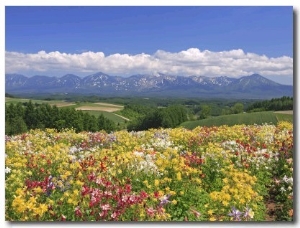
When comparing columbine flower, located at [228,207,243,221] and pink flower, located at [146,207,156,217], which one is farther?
columbine flower, located at [228,207,243,221]

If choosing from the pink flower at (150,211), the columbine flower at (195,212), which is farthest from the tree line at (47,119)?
the columbine flower at (195,212)

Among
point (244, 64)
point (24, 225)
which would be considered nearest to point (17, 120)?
point (24, 225)

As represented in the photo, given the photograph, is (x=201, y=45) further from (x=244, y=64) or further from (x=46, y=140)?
(x=46, y=140)

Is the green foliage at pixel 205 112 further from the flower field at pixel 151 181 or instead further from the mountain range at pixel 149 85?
the flower field at pixel 151 181

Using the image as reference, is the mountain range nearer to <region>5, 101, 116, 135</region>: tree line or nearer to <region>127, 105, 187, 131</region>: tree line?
<region>5, 101, 116, 135</region>: tree line

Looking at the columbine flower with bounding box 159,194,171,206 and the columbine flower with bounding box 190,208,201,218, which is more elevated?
the columbine flower with bounding box 159,194,171,206

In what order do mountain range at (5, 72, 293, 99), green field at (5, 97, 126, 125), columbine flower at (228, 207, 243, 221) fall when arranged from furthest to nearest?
green field at (5, 97, 126, 125) → mountain range at (5, 72, 293, 99) → columbine flower at (228, 207, 243, 221)

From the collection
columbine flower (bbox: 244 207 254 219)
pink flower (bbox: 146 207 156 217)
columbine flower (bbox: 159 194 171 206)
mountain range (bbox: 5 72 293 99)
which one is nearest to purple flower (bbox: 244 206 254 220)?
columbine flower (bbox: 244 207 254 219)
